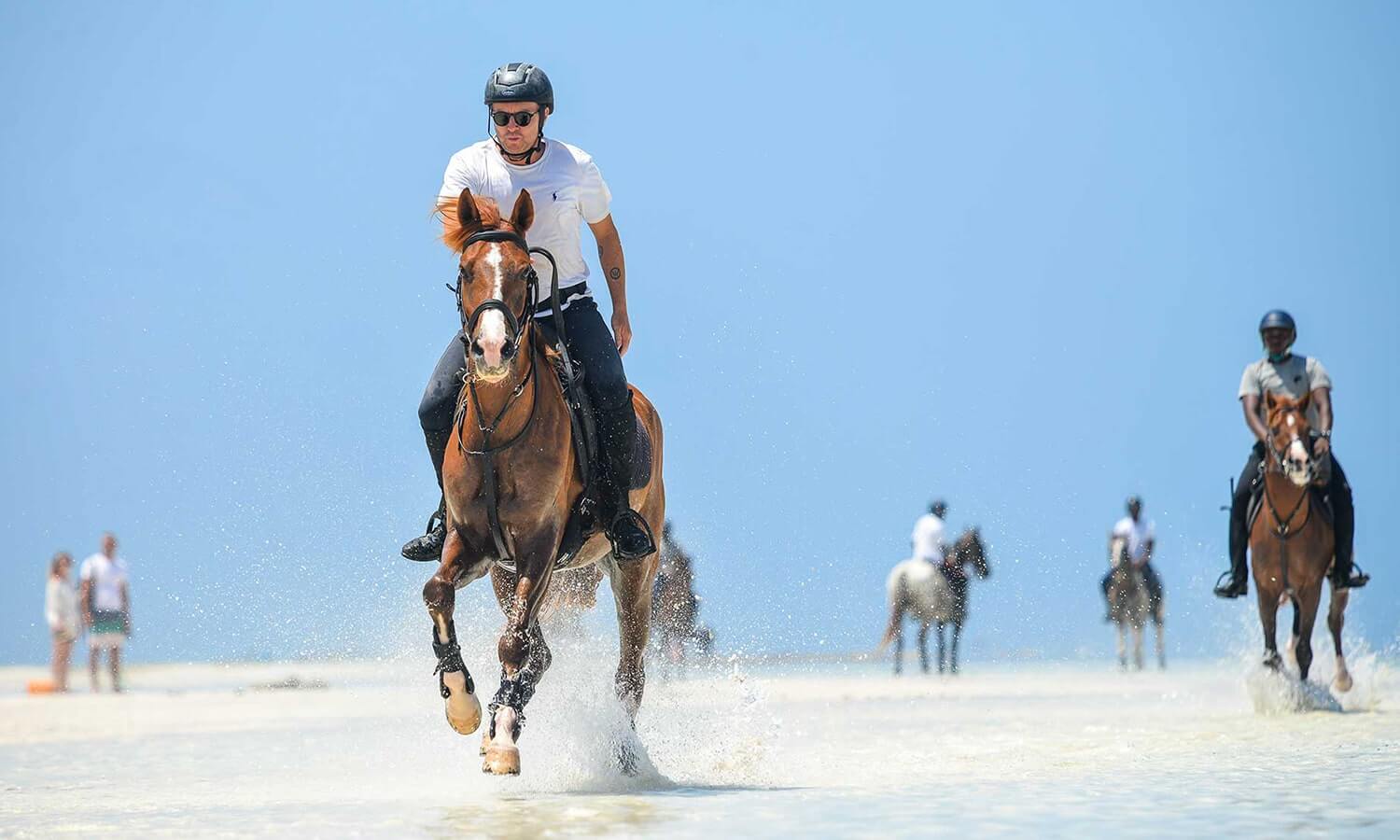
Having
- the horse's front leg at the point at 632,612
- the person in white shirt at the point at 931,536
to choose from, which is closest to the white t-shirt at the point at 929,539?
the person in white shirt at the point at 931,536

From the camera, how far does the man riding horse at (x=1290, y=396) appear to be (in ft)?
48.9

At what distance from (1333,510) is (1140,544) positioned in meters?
15.5

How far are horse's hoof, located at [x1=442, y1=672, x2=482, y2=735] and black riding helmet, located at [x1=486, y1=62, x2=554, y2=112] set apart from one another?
2.87 metres

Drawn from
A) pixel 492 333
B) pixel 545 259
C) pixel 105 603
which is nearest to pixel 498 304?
pixel 492 333

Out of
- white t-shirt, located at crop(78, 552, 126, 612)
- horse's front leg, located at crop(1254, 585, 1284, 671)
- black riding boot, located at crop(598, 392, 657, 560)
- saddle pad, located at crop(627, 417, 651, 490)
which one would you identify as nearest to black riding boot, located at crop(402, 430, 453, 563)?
black riding boot, located at crop(598, 392, 657, 560)

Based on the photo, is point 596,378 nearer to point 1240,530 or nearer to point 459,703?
point 459,703

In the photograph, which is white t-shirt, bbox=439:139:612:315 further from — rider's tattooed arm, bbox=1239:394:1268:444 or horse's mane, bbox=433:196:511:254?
rider's tattooed arm, bbox=1239:394:1268:444

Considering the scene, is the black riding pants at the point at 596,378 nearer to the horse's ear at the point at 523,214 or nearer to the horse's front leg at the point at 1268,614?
the horse's ear at the point at 523,214

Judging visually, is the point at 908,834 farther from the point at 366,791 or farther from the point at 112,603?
the point at 112,603

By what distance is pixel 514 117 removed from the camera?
9.30 metres

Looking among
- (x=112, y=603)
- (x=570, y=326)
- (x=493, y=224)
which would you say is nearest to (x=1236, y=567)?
(x=570, y=326)

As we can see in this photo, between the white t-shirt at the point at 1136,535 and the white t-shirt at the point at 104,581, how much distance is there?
1569 centimetres

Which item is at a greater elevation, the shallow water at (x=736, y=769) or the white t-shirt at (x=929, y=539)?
the white t-shirt at (x=929, y=539)

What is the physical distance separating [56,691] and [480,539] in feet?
67.0
